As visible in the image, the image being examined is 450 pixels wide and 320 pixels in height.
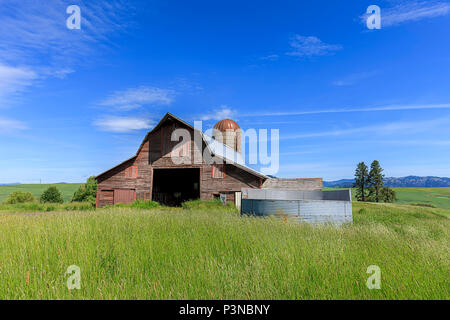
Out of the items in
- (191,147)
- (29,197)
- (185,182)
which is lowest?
(29,197)

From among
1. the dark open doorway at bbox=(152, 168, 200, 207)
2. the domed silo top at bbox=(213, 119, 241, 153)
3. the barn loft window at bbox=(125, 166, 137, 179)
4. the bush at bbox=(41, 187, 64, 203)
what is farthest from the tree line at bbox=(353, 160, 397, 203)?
the bush at bbox=(41, 187, 64, 203)

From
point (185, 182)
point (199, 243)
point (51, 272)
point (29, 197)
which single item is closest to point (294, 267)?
point (199, 243)

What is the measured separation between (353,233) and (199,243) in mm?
4720

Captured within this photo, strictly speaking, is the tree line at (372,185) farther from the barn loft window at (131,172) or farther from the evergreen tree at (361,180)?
the barn loft window at (131,172)

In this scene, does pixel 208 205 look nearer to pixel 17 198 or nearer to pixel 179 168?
pixel 179 168

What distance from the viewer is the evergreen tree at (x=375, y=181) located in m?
49.5

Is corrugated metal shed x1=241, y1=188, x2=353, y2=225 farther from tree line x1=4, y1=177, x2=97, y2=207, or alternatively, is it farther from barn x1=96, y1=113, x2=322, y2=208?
tree line x1=4, y1=177, x2=97, y2=207

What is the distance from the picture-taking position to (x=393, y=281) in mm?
3803

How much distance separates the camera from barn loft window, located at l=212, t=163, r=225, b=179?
73.3 ft

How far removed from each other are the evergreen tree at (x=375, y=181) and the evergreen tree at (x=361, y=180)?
92 cm

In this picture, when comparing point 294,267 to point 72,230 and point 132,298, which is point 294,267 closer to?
point 132,298

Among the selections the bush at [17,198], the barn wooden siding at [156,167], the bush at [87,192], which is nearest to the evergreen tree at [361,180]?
the barn wooden siding at [156,167]

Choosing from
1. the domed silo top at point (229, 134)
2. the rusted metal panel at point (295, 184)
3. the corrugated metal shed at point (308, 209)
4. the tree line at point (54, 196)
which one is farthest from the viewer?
the domed silo top at point (229, 134)
